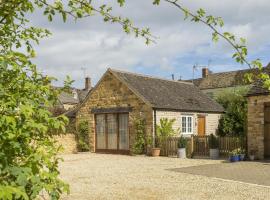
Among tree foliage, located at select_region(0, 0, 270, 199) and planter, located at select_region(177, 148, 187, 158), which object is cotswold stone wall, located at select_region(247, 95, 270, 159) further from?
tree foliage, located at select_region(0, 0, 270, 199)

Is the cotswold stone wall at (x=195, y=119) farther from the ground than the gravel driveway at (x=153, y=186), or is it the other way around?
the cotswold stone wall at (x=195, y=119)

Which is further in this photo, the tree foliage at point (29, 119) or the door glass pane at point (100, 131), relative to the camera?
the door glass pane at point (100, 131)

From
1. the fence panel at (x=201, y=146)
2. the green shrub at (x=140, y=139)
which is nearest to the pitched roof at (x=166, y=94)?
the green shrub at (x=140, y=139)

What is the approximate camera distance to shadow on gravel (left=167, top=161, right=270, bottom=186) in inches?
493

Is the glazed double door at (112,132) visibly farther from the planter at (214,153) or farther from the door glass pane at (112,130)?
the planter at (214,153)

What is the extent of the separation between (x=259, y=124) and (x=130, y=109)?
26.8ft

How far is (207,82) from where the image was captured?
54.2m

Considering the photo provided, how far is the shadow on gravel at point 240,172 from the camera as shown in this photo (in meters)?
12.5

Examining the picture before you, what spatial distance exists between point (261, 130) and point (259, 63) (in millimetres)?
16330

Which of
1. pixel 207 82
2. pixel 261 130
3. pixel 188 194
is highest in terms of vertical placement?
pixel 207 82

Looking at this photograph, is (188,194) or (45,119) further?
(188,194)

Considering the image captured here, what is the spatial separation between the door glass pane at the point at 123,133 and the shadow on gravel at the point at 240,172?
868 cm

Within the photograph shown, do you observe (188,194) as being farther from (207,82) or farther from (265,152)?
(207,82)

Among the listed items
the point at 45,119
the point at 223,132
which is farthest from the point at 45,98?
the point at 223,132
